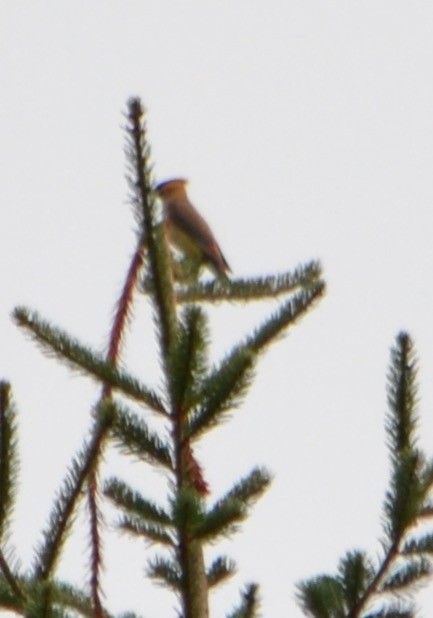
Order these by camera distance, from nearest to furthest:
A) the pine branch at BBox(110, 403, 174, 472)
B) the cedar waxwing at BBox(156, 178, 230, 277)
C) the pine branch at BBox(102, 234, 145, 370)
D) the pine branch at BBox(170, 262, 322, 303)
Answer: the pine branch at BBox(110, 403, 174, 472)
the pine branch at BBox(102, 234, 145, 370)
the pine branch at BBox(170, 262, 322, 303)
the cedar waxwing at BBox(156, 178, 230, 277)

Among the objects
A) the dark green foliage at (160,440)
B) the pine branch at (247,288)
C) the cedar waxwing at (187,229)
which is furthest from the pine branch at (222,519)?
the cedar waxwing at (187,229)

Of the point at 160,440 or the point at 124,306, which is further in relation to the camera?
the point at 124,306

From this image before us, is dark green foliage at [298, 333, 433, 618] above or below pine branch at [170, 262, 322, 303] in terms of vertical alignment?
below

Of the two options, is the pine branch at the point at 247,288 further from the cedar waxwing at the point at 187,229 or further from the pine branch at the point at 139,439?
the cedar waxwing at the point at 187,229

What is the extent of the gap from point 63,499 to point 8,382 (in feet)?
0.72

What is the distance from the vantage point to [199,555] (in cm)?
227

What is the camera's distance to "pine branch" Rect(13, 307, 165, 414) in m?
2.31

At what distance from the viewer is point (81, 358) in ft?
7.82

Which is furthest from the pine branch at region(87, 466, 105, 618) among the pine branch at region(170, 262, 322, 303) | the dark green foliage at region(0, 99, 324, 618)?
the pine branch at region(170, 262, 322, 303)

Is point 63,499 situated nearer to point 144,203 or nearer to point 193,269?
point 144,203

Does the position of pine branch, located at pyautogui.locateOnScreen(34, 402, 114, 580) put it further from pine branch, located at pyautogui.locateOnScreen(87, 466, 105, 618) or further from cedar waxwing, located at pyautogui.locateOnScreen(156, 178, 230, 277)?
cedar waxwing, located at pyautogui.locateOnScreen(156, 178, 230, 277)

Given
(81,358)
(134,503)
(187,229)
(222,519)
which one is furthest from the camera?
(187,229)

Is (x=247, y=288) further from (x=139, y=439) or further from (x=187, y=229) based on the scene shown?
(x=187, y=229)

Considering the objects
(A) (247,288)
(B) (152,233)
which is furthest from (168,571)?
(A) (247,288)
